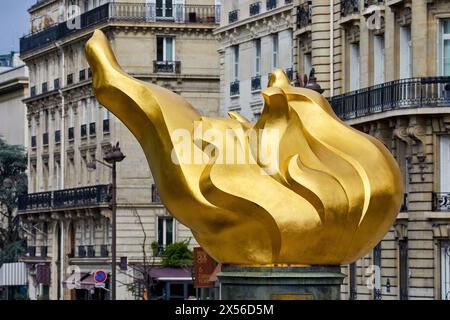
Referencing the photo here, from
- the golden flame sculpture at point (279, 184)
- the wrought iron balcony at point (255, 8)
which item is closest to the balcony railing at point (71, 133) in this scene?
the wrought iron balcony at point (255, 8)

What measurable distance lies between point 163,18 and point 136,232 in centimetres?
754

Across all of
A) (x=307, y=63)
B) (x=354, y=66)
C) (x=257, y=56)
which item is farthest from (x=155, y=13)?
(x=354, y=66)

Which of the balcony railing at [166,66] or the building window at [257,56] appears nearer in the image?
the building window at [257,56]

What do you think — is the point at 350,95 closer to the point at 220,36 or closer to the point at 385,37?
the point at 385,37

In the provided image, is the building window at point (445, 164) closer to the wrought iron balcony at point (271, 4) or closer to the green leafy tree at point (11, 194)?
the wrought iron balcony at point (271, 4)

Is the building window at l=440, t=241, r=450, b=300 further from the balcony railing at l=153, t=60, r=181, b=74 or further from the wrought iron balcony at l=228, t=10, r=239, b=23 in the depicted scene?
the balcony railing at l=153, t=60, r=181, b=74

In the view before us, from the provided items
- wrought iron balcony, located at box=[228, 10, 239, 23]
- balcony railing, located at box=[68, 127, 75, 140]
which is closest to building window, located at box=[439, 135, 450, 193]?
wrought iron balcony, located at box=[228, 10, 239, 23]

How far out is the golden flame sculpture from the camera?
28.9m

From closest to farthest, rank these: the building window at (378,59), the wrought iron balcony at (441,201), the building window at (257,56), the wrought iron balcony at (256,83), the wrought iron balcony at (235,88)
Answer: the wrought iron balcony at (441,201), the building window at (378,59), the wrought iron balcony at (256,83), the building window at (257,56), the wrought iron balcony at (235,88)

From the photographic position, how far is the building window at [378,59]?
5738cm

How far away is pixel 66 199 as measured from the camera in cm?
9125

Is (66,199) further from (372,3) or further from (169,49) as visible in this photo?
(372,3)

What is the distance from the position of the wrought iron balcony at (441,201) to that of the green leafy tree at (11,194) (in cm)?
4740
